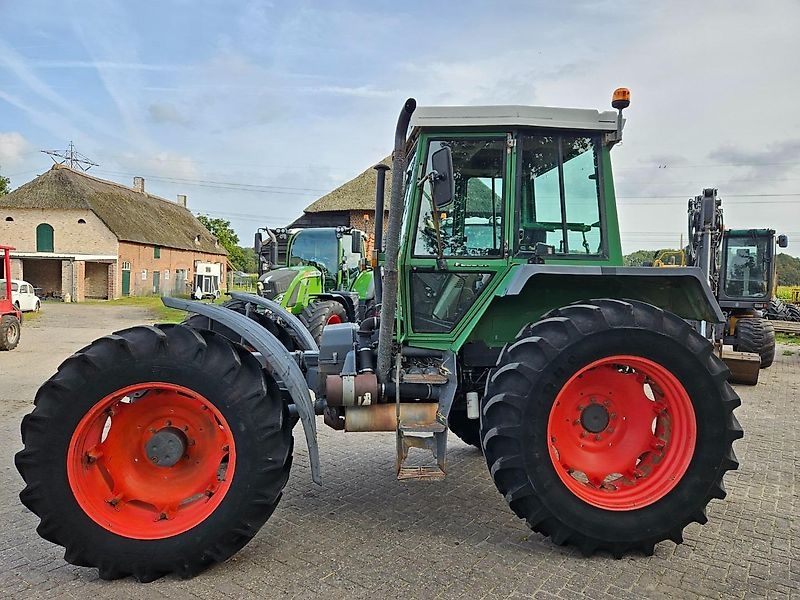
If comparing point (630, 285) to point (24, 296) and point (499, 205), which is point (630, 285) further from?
point (24, 296)

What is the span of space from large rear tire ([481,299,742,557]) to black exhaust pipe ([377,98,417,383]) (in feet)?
2.25

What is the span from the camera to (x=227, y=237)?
6234cm

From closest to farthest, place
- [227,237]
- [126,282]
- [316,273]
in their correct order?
1. [316,273]
2. [126,282]
3. [227,237]

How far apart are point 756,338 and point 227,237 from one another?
56.3 metres

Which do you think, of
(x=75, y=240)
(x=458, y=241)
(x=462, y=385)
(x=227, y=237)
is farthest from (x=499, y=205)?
(x=227, y=237)

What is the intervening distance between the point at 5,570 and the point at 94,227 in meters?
33.9

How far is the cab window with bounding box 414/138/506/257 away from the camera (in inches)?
154

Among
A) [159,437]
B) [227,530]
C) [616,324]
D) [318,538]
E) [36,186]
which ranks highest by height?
[36,186]

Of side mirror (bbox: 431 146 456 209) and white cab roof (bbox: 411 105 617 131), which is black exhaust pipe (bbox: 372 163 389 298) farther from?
side mirror (bbox: 431 146 456 209)

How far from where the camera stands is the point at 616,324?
352 cm

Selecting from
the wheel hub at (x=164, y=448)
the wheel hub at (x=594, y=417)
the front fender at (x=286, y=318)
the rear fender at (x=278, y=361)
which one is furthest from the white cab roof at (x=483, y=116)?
the wheel hub at (x=164, y=448)

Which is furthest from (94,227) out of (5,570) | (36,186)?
(5,570)

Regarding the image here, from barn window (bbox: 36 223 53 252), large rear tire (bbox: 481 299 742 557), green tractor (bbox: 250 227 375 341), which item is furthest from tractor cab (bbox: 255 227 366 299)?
barn window (bbox: 36 223 53 252)

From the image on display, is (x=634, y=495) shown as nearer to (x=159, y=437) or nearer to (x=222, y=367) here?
(x=222, y=367)
